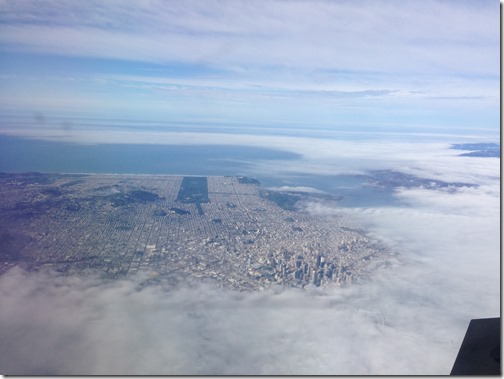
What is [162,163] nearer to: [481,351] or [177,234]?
[177,234]

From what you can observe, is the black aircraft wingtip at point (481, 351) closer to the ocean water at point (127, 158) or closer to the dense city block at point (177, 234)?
the dense city block at point (177, 234)

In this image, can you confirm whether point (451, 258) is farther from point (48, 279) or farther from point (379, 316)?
point (48, 279)

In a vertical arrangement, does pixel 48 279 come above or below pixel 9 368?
above

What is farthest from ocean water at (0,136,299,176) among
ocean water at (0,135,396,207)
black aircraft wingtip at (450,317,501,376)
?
black aircraft wingtip at (450,317,501,376)

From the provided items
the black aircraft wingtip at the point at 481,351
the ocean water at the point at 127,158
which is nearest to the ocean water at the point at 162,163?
the ocean water at the point at 127,158

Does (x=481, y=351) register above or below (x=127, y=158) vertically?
below

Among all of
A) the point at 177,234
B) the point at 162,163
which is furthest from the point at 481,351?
the point at 162,163

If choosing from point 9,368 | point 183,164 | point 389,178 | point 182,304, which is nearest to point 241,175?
point 183,164

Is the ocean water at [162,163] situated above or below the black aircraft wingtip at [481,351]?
above

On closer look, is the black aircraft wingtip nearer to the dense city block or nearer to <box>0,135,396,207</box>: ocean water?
the dense city block

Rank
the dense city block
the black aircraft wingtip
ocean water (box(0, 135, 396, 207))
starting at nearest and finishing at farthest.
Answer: the black aircraft wingtip
the dense city block
ocean water (box(0, 135, 396, 207))

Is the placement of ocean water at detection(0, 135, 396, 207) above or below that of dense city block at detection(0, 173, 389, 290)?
above
